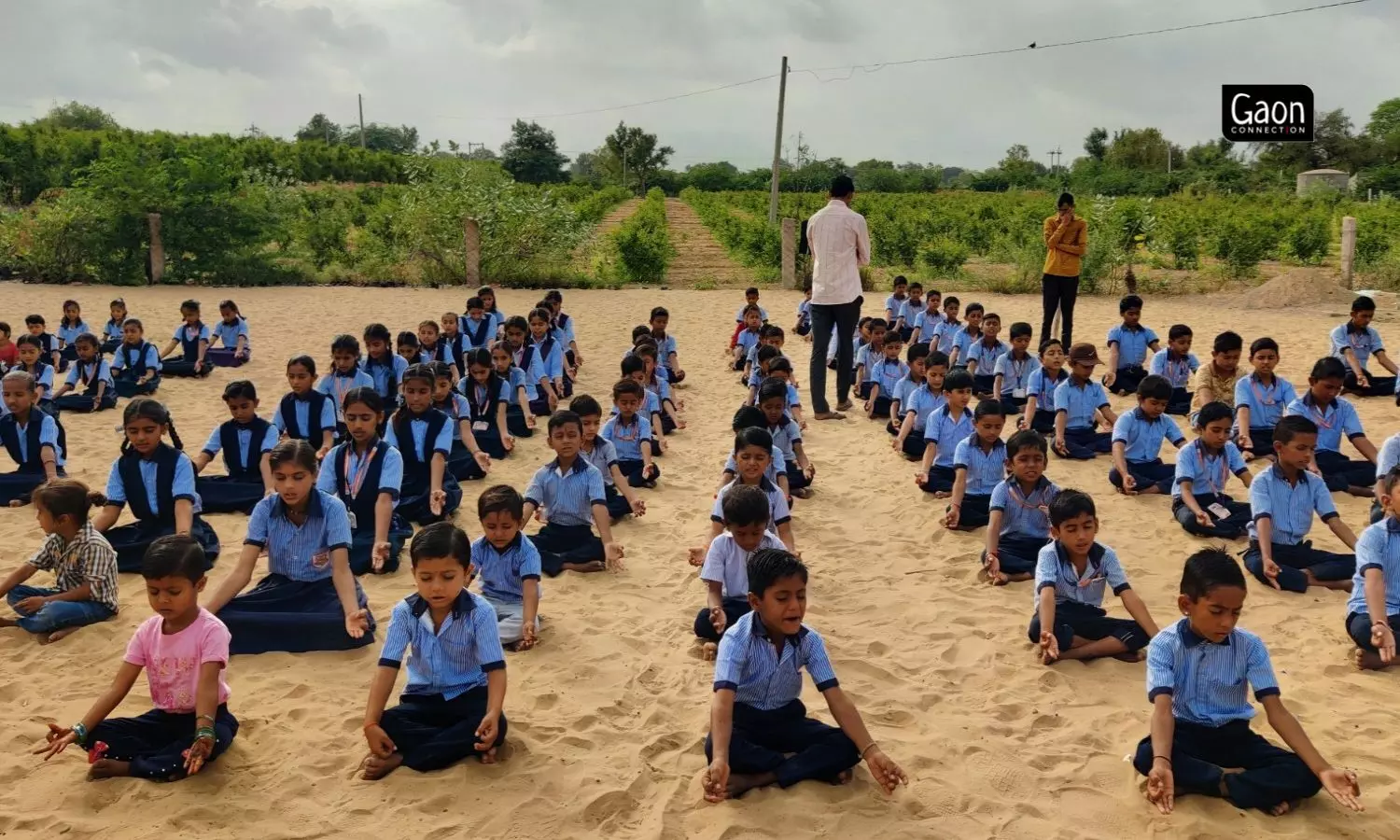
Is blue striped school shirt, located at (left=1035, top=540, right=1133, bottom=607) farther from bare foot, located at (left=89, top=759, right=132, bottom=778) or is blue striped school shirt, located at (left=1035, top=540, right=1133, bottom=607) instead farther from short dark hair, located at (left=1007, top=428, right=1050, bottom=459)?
bare foot, located at (left=89, top=759, right=132, bottom=778)

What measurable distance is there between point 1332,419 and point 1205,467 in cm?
143

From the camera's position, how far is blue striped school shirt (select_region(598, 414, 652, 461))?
7.71m

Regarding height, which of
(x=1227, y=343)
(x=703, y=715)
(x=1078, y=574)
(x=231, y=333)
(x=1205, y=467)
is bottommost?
(x=703, y=715)

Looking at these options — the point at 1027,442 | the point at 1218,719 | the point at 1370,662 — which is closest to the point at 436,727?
the point at 1218,719

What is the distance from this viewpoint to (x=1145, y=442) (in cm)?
753

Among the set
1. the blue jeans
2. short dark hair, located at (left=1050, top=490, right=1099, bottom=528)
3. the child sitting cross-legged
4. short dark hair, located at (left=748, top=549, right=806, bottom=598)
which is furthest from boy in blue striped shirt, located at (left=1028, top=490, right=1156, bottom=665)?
the blue jeans

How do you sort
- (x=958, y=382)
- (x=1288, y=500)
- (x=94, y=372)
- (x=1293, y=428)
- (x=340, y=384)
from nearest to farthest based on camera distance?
(x=1293, y=428)
(x=1288, y=500)
(x=958, y=382)
(x=340, y=384)
(x=94, y=372)

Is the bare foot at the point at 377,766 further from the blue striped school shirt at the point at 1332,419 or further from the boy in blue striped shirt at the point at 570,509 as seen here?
the blue striped school shirt at the point at 1332,419

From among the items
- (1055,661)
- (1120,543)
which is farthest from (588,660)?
(1120,543)

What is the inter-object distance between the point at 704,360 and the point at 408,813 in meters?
10.6

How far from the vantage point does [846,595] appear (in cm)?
573

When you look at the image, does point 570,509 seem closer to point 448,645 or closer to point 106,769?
point 448,645

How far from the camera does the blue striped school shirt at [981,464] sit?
6.68 metres

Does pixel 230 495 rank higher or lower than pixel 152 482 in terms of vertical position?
lower
